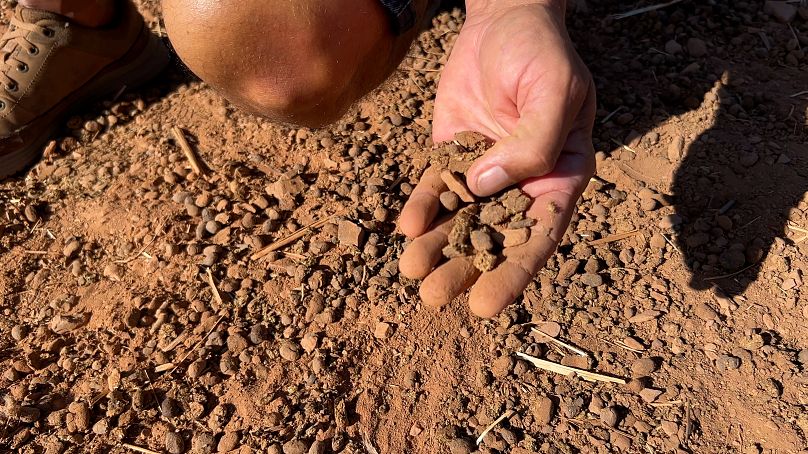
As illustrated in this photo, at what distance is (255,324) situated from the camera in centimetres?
202

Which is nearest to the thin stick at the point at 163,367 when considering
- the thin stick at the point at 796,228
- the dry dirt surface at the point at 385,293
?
the dry dirt surface at the point at 385,293

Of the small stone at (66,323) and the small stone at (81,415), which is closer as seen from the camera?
the small stone at (81,415)

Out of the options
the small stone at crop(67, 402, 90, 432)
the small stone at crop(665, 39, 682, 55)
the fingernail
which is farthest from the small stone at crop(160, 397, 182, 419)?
the small stone at crop(665, 39, 682, 55)

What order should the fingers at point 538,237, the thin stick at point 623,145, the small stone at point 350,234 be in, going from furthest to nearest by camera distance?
the thin stick at point 623,145 → the small stone at point 350,234 → the fingers at point 538,237

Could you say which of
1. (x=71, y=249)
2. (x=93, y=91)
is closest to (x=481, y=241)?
(x=71, y=249)

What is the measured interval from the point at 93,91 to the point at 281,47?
161 cm

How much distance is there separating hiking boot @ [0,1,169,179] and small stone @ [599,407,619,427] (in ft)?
8.51

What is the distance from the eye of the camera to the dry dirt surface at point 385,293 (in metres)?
1.80

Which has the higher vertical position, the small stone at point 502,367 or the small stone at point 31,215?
the small stone at point 31,215

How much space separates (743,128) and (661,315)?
1009 millimetres

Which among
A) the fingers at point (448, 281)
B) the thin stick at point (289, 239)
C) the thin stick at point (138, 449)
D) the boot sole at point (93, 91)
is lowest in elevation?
the thin stick at point (138, 449)

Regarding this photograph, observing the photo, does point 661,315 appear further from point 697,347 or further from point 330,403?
point 330,403

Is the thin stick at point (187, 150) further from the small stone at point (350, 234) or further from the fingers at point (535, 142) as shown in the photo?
the fingers at point (535, 142)

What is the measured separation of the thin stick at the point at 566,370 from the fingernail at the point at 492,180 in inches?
21.1
